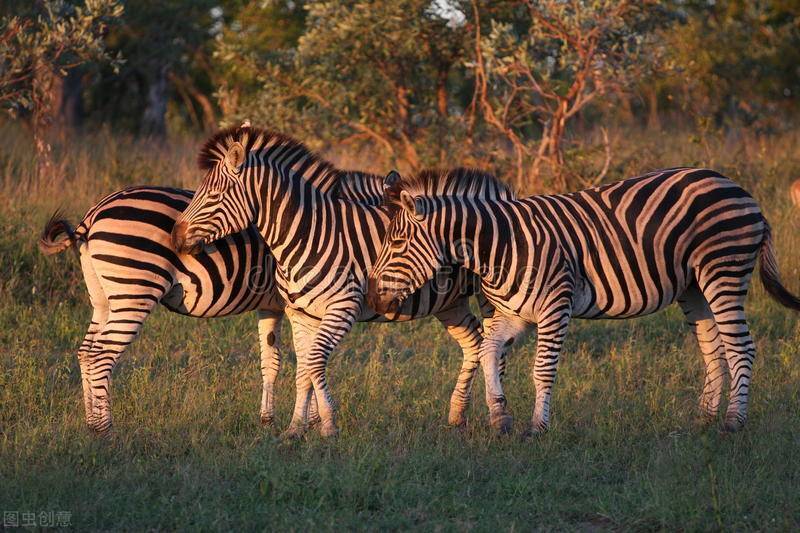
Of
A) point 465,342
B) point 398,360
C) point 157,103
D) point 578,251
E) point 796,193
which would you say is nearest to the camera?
point 578,251

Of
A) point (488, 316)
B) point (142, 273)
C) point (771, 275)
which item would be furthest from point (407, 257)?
point (771, 275)

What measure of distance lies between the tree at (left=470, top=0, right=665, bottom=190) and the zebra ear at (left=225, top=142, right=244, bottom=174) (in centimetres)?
616

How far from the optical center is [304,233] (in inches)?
239

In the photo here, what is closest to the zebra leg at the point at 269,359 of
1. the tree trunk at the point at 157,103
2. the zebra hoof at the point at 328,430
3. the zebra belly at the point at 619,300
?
the zebra hoof at the point at 328,430

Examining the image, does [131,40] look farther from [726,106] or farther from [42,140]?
[726,106]

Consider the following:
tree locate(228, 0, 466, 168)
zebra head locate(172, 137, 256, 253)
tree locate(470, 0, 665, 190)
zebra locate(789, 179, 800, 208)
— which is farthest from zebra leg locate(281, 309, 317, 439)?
zebra locate(789, 179, 800, 208)

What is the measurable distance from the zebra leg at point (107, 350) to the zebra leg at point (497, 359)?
7.55 ft

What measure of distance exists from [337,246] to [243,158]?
87 cm

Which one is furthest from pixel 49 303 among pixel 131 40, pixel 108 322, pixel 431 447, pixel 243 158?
pixel 131 40

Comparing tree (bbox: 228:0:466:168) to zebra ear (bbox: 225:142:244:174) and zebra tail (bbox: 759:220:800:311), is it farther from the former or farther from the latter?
zebra ear (bbox: 225:142:244:174)

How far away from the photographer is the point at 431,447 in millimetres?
5762

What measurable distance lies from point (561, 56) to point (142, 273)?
781 cm

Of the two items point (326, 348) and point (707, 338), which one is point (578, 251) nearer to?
point (707, 338)

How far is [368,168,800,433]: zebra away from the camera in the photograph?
5914mm
